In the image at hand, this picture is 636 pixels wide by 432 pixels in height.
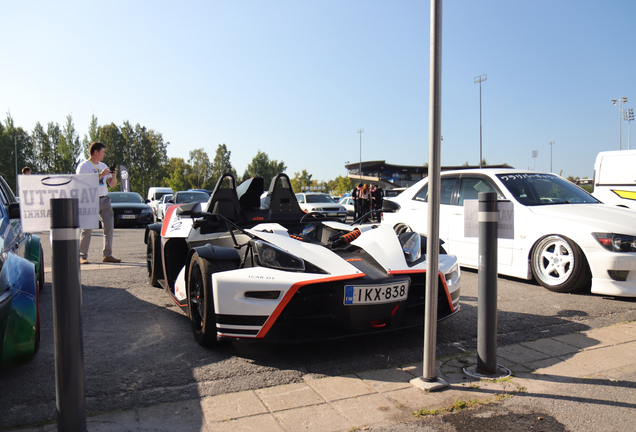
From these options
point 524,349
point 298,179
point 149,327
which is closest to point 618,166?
point 524,349

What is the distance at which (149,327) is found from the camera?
377cm

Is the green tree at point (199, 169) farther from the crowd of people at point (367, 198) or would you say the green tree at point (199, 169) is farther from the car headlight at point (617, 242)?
the car headlight at point (617, 242)

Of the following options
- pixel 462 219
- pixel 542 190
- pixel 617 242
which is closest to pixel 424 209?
pixel 462 219

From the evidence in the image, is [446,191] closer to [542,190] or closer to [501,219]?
[542,190]

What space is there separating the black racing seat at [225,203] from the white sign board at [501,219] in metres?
2.19

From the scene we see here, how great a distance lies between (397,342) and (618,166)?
9.64m

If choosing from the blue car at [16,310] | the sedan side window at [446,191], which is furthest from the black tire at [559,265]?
the blue car at [16,310]

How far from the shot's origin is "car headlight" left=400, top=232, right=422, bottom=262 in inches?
129

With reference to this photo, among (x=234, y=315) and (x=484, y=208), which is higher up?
(x=484, y=208)

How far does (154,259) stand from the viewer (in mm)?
5062

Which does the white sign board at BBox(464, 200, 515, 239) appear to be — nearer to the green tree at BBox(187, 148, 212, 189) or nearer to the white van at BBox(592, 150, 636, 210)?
the white van at BBox(592, 150, 636, 210)

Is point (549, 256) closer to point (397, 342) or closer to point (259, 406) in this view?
point (397, 342)

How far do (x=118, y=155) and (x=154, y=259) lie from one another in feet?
198

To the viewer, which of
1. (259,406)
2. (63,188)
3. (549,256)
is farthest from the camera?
(549,256)
